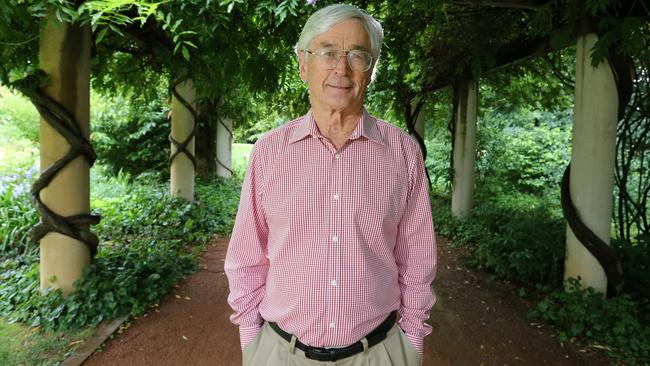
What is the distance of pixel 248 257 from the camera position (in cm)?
156

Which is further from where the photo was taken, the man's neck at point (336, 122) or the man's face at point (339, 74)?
the man's neck at point (336, 122)

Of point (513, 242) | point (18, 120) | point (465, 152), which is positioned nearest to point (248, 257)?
point (513, 242)

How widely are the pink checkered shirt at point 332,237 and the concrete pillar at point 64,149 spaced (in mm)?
2513

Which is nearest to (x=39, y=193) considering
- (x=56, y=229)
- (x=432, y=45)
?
(x=56, y=229)

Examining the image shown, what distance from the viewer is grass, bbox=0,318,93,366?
2.76m

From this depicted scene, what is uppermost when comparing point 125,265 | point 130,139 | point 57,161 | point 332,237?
point 130,139

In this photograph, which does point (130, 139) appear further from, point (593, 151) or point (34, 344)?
point (593, 151)

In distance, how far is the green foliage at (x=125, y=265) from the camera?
332 centimetres

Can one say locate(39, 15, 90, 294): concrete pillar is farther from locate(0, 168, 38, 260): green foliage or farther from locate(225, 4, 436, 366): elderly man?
locate(225, 4, 436, 366): elderly man

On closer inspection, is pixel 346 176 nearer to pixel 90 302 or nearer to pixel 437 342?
pixel 437 342

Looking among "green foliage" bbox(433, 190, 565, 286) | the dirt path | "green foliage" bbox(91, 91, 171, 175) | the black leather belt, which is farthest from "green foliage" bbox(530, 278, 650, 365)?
"green foliage" bbox(91, 91, 171, 175)

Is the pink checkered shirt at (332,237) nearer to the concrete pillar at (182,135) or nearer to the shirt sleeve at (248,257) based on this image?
the shirt sleeve at (248,257)

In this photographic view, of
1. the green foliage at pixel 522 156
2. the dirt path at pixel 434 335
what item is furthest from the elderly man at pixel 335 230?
the green foliage at pixel 522 156

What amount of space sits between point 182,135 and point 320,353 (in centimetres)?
631
